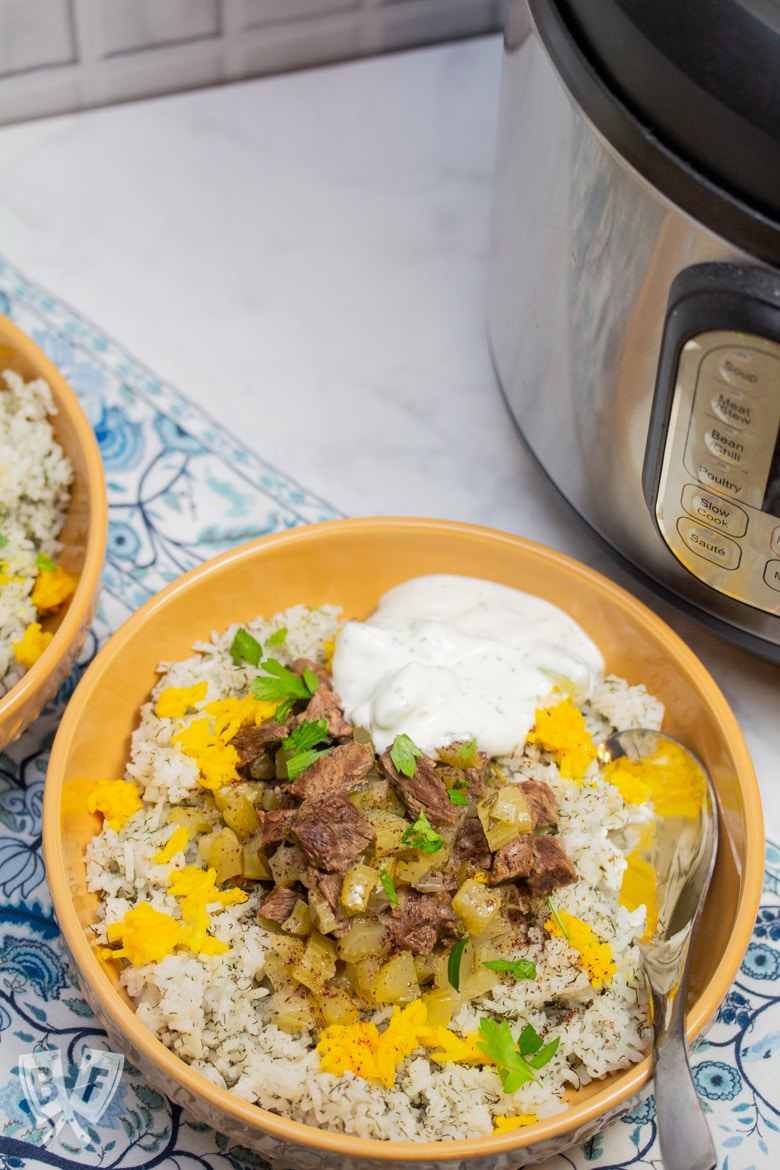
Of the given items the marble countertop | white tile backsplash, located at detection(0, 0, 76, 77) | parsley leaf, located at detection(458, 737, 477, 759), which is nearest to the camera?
parsley leaf, located at detection(458, 737, 477, 759)

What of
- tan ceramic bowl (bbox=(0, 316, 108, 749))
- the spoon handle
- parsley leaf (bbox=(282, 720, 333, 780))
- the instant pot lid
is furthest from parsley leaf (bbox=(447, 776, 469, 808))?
the instant pot lid

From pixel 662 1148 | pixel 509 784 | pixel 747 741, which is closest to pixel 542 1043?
pixel 662 1148

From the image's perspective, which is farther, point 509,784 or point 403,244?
point 403,244

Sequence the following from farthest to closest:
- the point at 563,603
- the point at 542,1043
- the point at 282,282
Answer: the point at 282,282
the point at 563,603
the point at 542,1043

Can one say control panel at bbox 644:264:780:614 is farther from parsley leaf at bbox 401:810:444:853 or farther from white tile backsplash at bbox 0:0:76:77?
white tile backsplash at bbox 0:0:76:77

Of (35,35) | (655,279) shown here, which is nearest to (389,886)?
(655,279)

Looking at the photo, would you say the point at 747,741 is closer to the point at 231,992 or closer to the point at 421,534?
the point at 421,534

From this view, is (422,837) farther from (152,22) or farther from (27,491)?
(152,22)
